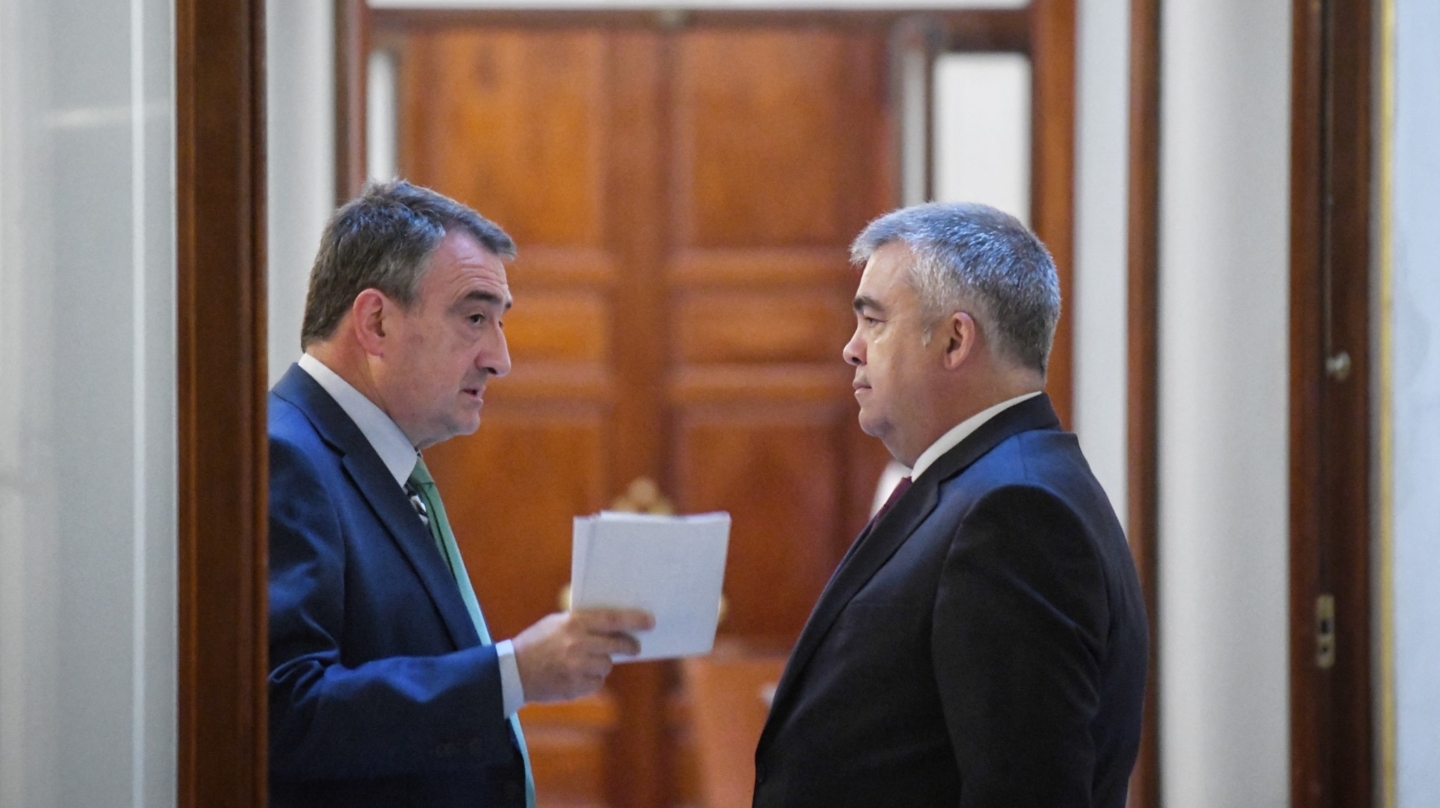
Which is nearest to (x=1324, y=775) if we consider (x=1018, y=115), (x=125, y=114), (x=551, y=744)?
(x=125, y=114)

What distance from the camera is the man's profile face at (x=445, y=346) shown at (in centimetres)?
199

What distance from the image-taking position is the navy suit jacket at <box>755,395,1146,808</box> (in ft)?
4.92

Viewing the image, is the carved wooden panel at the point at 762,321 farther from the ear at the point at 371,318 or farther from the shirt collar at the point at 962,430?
the shirt collar at the point at 962,430

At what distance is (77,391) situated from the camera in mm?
1286

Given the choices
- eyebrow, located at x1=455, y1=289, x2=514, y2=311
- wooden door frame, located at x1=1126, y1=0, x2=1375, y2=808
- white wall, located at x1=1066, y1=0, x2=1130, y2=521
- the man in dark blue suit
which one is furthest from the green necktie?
white wall, located at x1=1066, y1=0, x2=1130, y2=521

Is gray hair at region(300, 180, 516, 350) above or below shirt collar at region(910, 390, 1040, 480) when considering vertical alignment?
above

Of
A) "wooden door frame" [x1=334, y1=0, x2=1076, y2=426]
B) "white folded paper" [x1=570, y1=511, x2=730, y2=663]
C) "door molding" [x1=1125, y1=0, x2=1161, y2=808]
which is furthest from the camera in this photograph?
"wooden door frame" [x1=334, y1=0, x2=1076, y2=426]

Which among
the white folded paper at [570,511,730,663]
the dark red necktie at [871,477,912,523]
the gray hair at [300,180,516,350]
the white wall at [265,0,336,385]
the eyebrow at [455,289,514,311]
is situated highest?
the white wall at [265,0,336,385]

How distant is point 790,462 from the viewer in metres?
4.18

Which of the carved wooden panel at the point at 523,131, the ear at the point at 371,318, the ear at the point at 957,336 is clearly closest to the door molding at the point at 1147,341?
the ear at the point at 957,336

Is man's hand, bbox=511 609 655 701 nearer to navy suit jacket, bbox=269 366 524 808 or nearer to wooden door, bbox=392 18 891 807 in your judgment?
navy suit jacket, bbox=269 366 524 808

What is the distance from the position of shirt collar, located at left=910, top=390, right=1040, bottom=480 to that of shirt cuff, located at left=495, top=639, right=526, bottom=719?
537 mm

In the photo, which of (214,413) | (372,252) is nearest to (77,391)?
(214,413)

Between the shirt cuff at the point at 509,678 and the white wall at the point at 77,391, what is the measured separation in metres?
0.52
